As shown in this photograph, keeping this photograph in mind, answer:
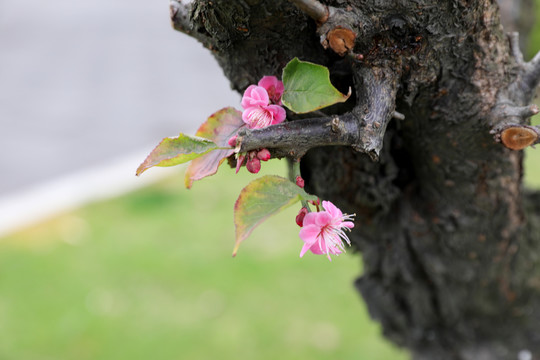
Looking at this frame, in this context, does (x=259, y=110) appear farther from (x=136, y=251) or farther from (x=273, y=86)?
(x=136, y=251)

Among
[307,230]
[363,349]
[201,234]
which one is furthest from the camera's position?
[201,234]

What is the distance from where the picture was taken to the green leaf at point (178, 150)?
2.31 ft

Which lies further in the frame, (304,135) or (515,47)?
(515,47)

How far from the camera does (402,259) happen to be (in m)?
1.28

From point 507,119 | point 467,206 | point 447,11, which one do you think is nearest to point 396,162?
point 467,206

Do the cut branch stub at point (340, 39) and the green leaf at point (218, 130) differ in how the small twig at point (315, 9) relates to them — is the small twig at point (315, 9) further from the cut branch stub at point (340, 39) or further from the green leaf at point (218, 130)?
the green leaf at point (218, 130)

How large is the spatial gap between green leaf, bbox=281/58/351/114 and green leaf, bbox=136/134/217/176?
0.41ft

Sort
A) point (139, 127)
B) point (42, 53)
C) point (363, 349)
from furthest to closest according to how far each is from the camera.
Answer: point (42, 53)
point (139, 127)
point (363, 349)

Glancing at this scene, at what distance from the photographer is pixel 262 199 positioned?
0.66m

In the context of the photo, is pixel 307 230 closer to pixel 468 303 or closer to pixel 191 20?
pixel 191 20

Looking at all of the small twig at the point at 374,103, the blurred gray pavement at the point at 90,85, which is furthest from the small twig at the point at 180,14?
the blurred gray pavement at the point at 90,85

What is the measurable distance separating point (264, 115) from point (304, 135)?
0.07 metres

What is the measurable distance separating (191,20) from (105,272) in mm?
2351

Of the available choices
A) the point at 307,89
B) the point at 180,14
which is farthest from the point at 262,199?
the point at 180,14
